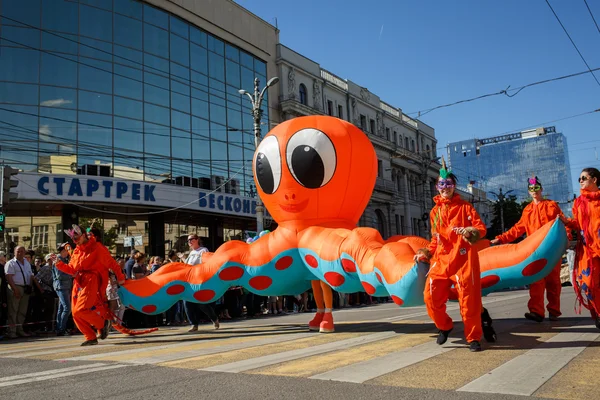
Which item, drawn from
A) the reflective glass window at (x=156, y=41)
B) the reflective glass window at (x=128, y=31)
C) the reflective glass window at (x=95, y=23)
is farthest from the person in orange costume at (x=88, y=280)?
the reflective glass window at (x=156, y=41)

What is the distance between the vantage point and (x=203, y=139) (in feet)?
88.2

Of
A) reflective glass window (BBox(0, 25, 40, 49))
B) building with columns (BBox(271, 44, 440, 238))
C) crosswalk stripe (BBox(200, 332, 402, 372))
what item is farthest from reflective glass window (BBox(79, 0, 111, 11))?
crosswalk stripe (BBox(200, 332, 402, 372))

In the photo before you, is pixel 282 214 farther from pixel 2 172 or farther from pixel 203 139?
pixel 203 139

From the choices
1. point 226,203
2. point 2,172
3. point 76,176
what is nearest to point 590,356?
point 2,172

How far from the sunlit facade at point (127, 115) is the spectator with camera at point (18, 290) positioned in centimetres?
1030

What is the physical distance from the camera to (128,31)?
24.4 m

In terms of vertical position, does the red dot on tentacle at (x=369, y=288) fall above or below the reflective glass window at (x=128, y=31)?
below

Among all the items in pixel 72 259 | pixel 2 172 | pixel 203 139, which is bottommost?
pixel 72 259

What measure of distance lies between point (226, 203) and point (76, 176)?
751 centimetres

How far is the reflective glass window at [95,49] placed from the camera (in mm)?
22922

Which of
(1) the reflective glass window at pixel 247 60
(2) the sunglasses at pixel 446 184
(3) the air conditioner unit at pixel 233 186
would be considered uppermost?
(1) the reflective glass window at pixel 247 60

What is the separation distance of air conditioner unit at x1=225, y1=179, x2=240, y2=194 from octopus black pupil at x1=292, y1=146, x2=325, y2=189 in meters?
19.5

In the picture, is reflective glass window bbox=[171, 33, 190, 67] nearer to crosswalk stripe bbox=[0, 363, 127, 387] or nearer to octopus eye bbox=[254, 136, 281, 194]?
octopus eye bbox=[254, 136, 281, 194]

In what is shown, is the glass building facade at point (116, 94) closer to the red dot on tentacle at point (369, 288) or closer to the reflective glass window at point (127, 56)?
the reflective glass window at point (127, 56)
